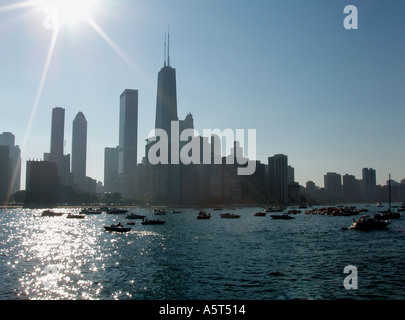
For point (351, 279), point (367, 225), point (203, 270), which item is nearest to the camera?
point (351, 279)

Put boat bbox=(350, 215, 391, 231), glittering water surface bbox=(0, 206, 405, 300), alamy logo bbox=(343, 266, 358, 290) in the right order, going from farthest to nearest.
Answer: boat bbox=(350, 215, 391, 231)
alamy logo bbox=(343, 266, 358, 290)
glittering water surface bbox=(0, 206, 405, 300)

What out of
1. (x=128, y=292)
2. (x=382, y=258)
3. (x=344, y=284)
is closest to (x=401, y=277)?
(x=344, y=284)

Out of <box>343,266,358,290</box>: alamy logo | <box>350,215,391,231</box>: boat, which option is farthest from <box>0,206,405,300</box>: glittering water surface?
<box>350,215,391,231</box>: boat

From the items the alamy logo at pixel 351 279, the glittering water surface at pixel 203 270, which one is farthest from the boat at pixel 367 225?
the alamy logo at pixel 351 279

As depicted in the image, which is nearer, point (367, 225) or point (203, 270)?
point (203, 270)

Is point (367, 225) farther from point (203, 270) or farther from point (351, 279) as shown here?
point (203, 270)

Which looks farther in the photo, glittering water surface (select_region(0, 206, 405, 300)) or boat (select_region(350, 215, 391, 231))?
boat (select_region(350, 215, 391, 231))

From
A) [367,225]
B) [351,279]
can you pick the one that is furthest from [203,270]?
[367,225]

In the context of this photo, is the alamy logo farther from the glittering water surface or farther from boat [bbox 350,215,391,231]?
boat [bbox 350,215,391,231]
